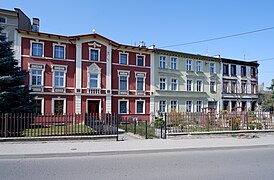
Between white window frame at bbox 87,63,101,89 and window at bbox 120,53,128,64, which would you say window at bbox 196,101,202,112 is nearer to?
window at bbox 120,53,128,64

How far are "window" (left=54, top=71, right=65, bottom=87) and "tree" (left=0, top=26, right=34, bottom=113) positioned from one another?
30.2 ft

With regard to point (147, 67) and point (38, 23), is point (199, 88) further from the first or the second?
point (38, 23)

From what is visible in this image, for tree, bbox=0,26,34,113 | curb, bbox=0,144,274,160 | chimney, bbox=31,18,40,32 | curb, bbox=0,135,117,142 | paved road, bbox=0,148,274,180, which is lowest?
curb, bbox=0,144,274,160

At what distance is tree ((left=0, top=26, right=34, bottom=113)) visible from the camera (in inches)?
554

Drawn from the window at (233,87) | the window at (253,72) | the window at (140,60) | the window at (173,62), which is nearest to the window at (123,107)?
the window at (140,60)

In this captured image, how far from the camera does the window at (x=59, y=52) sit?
25500mm

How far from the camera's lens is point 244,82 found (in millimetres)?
39562

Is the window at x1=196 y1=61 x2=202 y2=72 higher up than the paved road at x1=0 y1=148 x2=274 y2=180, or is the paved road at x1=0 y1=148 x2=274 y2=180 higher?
the window at x1=196 y1=61 x2=202 y2=72

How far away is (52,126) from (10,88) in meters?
5.04

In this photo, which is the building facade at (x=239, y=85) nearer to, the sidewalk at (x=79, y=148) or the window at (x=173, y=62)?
the window at (x=173, y=62)

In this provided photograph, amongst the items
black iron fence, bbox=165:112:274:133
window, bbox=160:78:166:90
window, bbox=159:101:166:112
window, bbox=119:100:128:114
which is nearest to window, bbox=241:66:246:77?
window, bbox=160:78:166:90

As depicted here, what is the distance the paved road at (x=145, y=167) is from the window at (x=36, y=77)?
18.1m

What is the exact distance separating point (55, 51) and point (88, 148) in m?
18.7

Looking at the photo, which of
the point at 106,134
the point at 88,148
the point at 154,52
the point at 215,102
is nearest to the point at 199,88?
the point at 215,102
